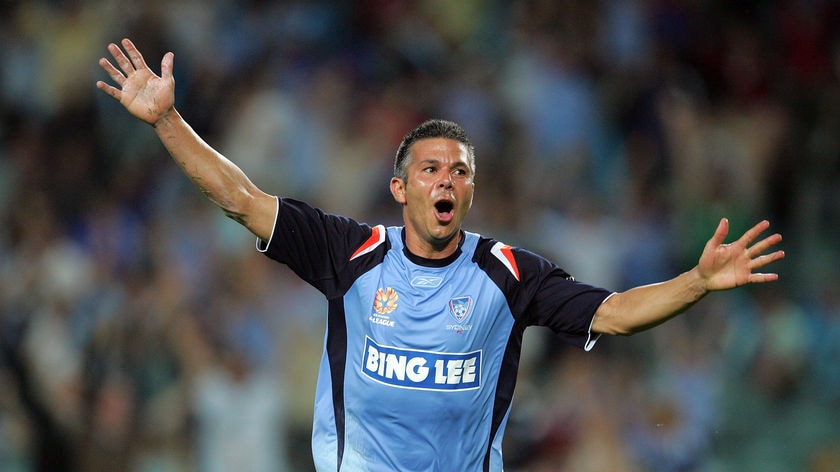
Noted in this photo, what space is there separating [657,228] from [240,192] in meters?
5.78

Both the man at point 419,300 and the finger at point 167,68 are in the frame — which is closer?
the man at point 419,300

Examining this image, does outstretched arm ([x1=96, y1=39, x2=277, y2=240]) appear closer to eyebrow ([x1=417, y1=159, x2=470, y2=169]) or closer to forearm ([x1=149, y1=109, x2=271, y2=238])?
forearm ([x1=149, y1=109, x2=271, y2=238])

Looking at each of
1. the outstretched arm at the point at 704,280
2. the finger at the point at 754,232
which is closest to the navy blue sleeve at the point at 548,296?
the outstretched arm at the point at 704,280

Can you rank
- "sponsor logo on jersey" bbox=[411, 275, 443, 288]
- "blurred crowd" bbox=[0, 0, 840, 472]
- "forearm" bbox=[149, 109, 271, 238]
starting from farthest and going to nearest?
"blurred crowd" bbox=[0, 0, 840, 472] → "sponsor logo on jersey" bbox=[411, 275, 443, 288] → "forearm" bbox=[149, 109, 271, 238]

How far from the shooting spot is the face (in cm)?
470

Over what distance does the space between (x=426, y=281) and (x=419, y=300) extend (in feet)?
0.39

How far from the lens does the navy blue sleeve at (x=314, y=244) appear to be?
4527mm

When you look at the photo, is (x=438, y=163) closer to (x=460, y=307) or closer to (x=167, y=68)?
(x=460, y=307)

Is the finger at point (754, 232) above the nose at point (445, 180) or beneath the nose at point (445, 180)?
beneath

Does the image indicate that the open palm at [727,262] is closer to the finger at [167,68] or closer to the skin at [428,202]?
the skin at [428,202]

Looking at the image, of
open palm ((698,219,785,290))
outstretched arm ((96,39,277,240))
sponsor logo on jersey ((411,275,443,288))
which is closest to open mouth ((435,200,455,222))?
sponsor logo on jersey ((411,275,443,288))

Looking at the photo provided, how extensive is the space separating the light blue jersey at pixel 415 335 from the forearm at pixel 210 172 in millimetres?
140

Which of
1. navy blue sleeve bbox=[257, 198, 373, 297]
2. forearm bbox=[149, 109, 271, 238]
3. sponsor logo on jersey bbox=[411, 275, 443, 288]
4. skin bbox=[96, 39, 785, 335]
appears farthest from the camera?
sponsor logo on jersey bbox=[411, 275, 443, 288]

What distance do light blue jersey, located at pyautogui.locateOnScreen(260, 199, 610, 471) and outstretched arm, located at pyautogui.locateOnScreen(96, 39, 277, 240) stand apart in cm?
10
